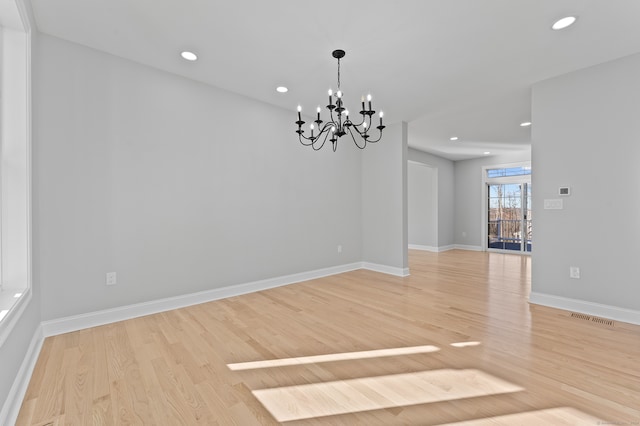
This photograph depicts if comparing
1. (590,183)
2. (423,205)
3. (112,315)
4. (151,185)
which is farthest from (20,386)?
(423,205)

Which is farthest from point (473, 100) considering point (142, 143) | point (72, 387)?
point (72, 387)

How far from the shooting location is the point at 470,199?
8297 mm

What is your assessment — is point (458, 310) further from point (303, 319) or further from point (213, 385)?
point (213, 385)

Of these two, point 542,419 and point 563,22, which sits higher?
point 563,22

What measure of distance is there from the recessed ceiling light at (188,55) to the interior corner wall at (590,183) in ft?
13.4

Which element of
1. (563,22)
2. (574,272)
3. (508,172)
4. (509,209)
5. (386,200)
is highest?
(563,22)

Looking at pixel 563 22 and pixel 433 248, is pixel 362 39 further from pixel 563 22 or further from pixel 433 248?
pixel 433 248

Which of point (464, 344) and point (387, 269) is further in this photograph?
point (387, 269)

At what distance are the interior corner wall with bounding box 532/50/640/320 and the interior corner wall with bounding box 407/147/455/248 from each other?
14.1ft

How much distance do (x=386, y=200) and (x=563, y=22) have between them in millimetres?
3241

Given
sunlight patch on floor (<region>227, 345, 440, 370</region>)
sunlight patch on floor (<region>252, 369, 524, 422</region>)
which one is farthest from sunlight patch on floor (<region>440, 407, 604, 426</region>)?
sunlight patch on floor (<region>227, 345, 440, 370</region>)

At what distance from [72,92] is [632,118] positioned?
5.62 meters

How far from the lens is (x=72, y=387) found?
1.80m

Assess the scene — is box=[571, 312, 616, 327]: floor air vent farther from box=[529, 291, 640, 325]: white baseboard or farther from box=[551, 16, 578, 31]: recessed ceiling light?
box=[551, 16, 578, 31]: recessed ceiling light
